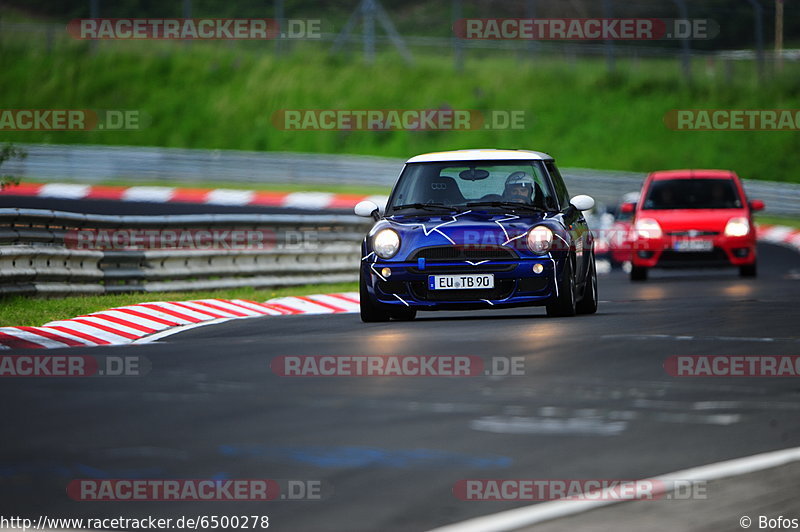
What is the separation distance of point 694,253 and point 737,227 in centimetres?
72

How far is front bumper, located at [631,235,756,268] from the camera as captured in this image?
21.1m

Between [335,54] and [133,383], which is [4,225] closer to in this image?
[133,383]

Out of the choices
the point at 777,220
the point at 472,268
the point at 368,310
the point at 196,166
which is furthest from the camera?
the point at 196,166

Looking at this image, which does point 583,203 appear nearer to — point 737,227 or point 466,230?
point 466,230

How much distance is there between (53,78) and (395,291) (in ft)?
142

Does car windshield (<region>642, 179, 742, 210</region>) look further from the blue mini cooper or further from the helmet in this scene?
the blue mini cooper

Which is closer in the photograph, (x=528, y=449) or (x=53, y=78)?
(x=528, y=449)

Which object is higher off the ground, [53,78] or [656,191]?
[53,78]

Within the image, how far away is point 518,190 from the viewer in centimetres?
1361

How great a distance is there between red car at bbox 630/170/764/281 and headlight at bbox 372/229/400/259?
891cm

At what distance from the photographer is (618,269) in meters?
28.7

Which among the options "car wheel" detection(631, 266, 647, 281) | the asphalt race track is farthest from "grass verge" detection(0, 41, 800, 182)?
the asphalt race track

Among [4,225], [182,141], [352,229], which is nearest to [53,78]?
[182,141]

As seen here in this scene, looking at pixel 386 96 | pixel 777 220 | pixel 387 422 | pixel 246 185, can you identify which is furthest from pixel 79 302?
pixel 386 96
